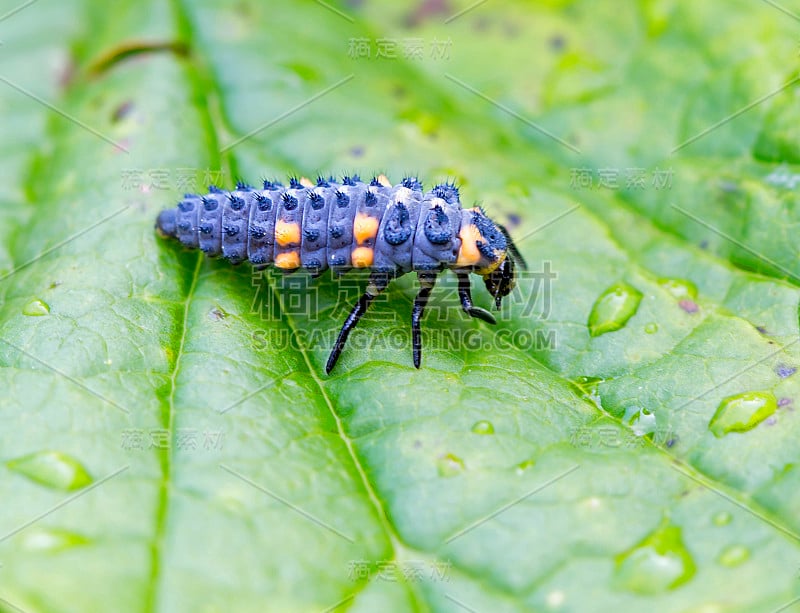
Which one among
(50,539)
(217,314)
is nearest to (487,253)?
(217,314)

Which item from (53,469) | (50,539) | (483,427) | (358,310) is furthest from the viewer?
(358,310)

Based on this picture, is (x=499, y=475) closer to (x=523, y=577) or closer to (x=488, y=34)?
(x=523, y=577)

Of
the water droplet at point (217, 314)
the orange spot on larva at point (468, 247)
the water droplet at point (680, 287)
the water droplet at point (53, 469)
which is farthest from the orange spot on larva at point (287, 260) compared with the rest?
the water droplet at point (680, 287)

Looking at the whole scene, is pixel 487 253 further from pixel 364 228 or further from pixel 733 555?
pixel 733 555

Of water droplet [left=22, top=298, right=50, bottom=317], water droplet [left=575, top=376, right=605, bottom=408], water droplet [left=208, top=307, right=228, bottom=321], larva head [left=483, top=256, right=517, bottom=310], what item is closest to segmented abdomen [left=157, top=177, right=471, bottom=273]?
larva head [left=483, top=256, right=517, bottom=310]

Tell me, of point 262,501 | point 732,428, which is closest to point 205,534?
point 262,501

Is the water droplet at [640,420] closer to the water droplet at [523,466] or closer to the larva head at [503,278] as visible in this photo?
the water droplet at [523,466]

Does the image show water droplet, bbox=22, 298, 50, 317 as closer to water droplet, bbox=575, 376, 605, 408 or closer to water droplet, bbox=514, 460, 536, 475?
water droplet, bbox=514, 460, 536, 475
